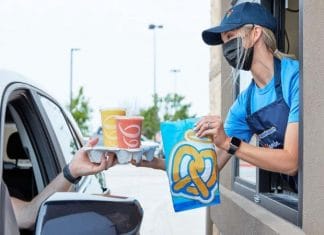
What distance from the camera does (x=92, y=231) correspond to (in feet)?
6.04

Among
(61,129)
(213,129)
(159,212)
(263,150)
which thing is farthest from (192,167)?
(159,212)

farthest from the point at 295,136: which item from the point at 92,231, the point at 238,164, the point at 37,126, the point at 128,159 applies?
the point at 238,164

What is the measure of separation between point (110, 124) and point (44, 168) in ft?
3.05

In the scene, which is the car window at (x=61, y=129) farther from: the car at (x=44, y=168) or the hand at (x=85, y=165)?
the hand at (x=85, y=165)

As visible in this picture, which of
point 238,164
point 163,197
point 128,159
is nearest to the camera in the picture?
point 128,159

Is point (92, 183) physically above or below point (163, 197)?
above

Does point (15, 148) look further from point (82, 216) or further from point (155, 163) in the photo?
point (82, 216)

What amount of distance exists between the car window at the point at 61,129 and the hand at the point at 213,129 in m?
1.03

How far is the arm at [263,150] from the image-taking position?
246 cm

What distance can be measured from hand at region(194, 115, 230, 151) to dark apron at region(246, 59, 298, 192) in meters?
0.36
